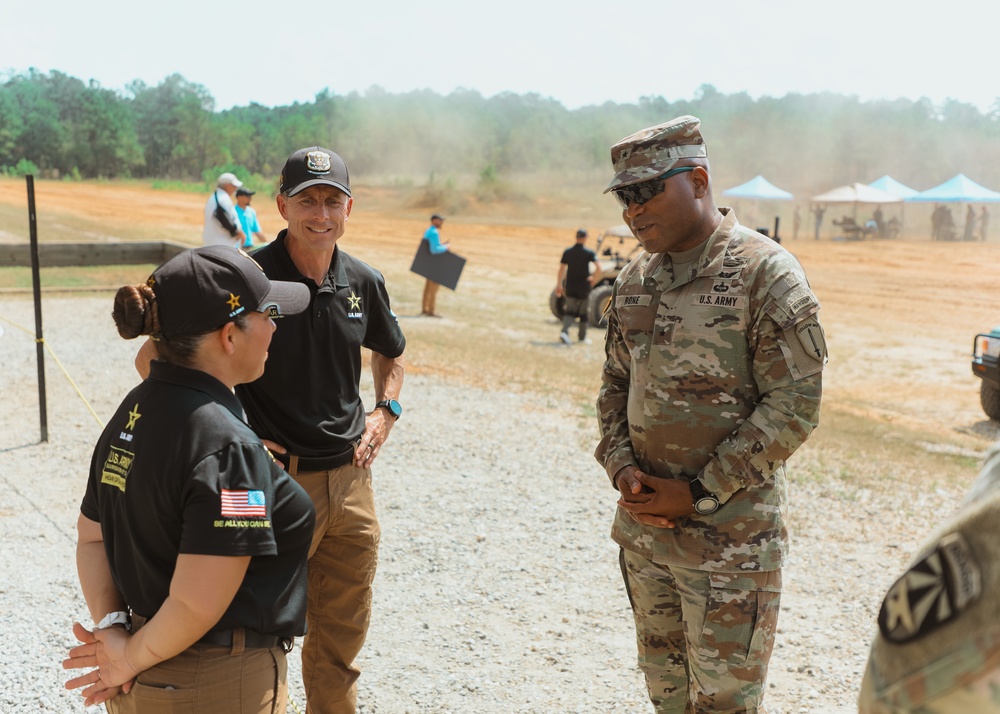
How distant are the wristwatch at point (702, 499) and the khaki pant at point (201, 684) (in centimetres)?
127

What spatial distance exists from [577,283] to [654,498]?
1213 cm

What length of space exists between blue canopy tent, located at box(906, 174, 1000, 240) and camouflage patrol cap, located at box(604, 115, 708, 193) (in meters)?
36.3

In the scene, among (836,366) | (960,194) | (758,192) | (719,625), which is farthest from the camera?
(758,192)

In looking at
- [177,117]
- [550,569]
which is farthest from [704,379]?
[177,117]

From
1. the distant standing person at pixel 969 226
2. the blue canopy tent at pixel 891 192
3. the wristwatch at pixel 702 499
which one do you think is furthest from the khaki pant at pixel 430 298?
the distant standing person at pixel 969 226

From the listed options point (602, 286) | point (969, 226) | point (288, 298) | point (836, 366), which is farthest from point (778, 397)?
point (969, 226)

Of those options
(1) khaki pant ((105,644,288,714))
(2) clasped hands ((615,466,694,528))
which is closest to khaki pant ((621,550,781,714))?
(2) clasped hands ((615,466,694,528))

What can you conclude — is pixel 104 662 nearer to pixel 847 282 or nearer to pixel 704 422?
pixel 704 422

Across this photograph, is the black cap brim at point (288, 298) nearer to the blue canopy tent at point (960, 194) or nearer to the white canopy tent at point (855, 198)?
the blue canopy tent at point (960, 194)

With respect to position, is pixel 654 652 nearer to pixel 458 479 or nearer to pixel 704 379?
pixel 704 379

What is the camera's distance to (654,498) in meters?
2.66

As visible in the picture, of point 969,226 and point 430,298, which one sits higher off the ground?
point 969,226

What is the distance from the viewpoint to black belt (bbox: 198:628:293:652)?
6.43ft

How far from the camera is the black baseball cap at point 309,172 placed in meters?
3.06
